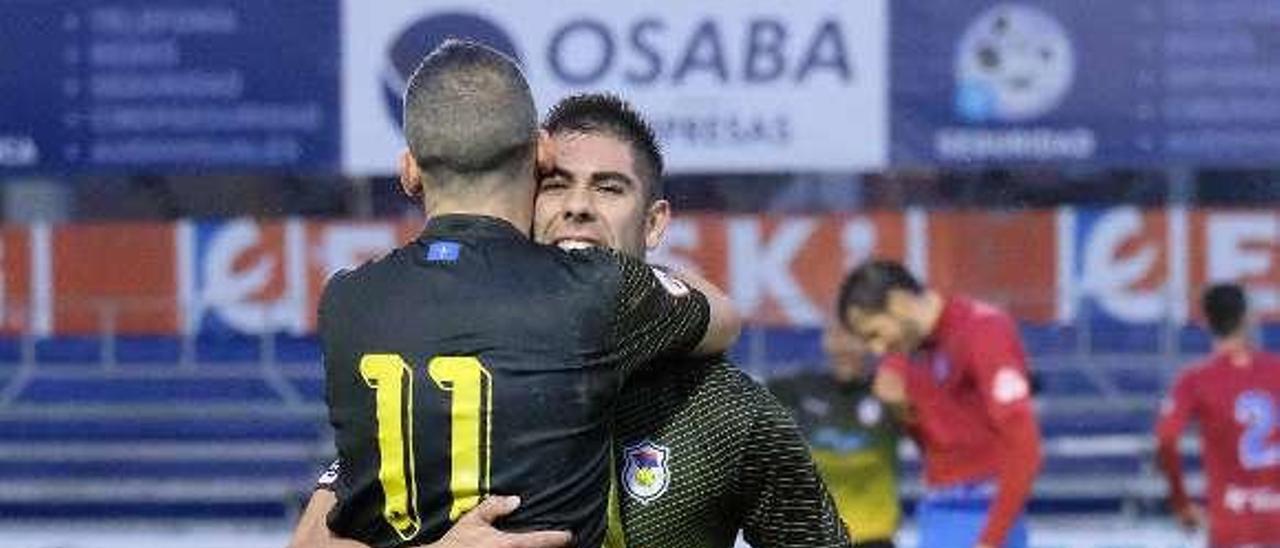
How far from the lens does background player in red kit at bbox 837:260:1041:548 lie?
7.79 metres

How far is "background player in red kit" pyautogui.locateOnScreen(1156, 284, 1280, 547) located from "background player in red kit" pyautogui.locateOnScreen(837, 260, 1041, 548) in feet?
2.90

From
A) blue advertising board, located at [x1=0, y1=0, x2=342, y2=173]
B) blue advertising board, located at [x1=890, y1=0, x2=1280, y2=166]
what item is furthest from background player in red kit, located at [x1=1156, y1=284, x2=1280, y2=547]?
blue advertising board, located at [x1=0, y1=0, x2=342, y2=173]

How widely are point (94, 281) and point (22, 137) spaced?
0.56 metres

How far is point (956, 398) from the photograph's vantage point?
8195 mm

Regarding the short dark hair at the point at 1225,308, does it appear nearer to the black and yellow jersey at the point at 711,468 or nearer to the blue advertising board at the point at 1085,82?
the blue advertising board at the point at 1085,82

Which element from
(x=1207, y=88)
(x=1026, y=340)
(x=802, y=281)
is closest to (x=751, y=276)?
(x=802, y=281)

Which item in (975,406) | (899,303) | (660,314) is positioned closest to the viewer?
(660,314)

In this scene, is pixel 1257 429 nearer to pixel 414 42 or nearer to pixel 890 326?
pixel 890 326

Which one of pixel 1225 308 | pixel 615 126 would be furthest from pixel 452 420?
pixel 1225 308

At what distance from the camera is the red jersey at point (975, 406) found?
7.77m

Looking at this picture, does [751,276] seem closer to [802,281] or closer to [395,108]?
[802,281]

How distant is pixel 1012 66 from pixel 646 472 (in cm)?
670

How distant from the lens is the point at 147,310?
10.1 metres

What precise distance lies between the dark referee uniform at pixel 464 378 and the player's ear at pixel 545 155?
10 cm
